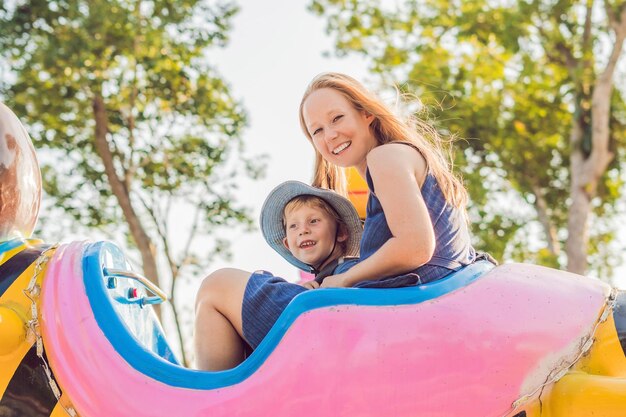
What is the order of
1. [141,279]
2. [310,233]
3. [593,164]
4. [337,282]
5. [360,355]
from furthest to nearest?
[593,164], [310,233], [141,279], [337,282], [360,355]

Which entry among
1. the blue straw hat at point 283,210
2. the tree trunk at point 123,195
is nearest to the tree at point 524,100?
the tree trunk at point 123,195

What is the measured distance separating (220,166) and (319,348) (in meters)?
10.3

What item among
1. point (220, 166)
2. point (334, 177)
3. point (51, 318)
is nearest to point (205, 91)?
point (220, 166)

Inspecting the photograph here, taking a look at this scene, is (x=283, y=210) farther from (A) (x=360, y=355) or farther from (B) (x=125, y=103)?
(B) (x=125, y=103)

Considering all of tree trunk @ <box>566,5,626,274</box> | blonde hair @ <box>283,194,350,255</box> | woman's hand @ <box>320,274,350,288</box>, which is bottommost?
woman's hand @ <box>320,274,350,288</box>

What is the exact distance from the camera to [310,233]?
2697mm

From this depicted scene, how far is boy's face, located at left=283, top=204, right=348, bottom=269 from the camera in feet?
8.86

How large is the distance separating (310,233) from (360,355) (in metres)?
0.74

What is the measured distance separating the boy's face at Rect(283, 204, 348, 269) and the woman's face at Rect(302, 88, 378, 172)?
0.73 feet

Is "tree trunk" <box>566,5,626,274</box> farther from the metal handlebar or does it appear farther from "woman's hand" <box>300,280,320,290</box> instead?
the metal handlebar

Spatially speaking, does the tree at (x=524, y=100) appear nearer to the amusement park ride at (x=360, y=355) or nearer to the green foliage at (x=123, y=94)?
the green foliage at (x=123, y=94)

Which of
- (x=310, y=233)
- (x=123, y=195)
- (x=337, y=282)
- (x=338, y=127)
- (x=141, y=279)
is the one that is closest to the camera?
(x=337, y=282)

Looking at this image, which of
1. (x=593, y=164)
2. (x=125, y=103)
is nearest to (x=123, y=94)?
(x=125, y=103)

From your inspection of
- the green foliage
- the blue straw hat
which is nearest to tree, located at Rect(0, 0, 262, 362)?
the green foliage
